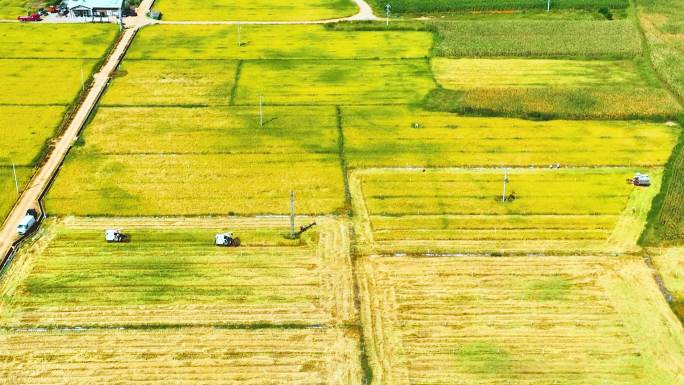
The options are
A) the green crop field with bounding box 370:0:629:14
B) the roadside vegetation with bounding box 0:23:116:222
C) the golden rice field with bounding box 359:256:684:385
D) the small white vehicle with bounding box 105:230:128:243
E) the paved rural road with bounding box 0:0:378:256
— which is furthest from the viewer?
the green crop field with bounding box 370:0:629:14

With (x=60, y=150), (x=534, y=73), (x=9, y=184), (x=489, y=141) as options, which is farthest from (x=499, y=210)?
(x=9, y=184)

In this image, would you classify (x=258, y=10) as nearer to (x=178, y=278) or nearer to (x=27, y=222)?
(x=27, y=222)

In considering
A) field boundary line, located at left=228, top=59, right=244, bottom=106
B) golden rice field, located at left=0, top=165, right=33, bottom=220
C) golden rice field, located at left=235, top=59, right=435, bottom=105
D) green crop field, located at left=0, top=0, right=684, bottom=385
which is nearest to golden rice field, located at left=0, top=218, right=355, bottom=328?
green crop field, located at left=0, top=0, right=684, bottom=385

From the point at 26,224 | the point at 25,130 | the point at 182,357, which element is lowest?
the point at 182,357

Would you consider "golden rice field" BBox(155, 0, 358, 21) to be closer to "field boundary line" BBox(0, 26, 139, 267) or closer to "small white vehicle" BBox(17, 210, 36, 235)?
"field boundary line" BBox(0, 26, 139, 267)

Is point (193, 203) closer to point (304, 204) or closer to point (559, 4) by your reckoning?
point (304, 204)

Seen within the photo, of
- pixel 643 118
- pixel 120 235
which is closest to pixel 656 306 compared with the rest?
pixel 643 118

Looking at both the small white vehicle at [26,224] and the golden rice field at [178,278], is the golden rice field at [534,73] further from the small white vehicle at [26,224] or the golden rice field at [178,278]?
the small white vehicle at [26,224]
